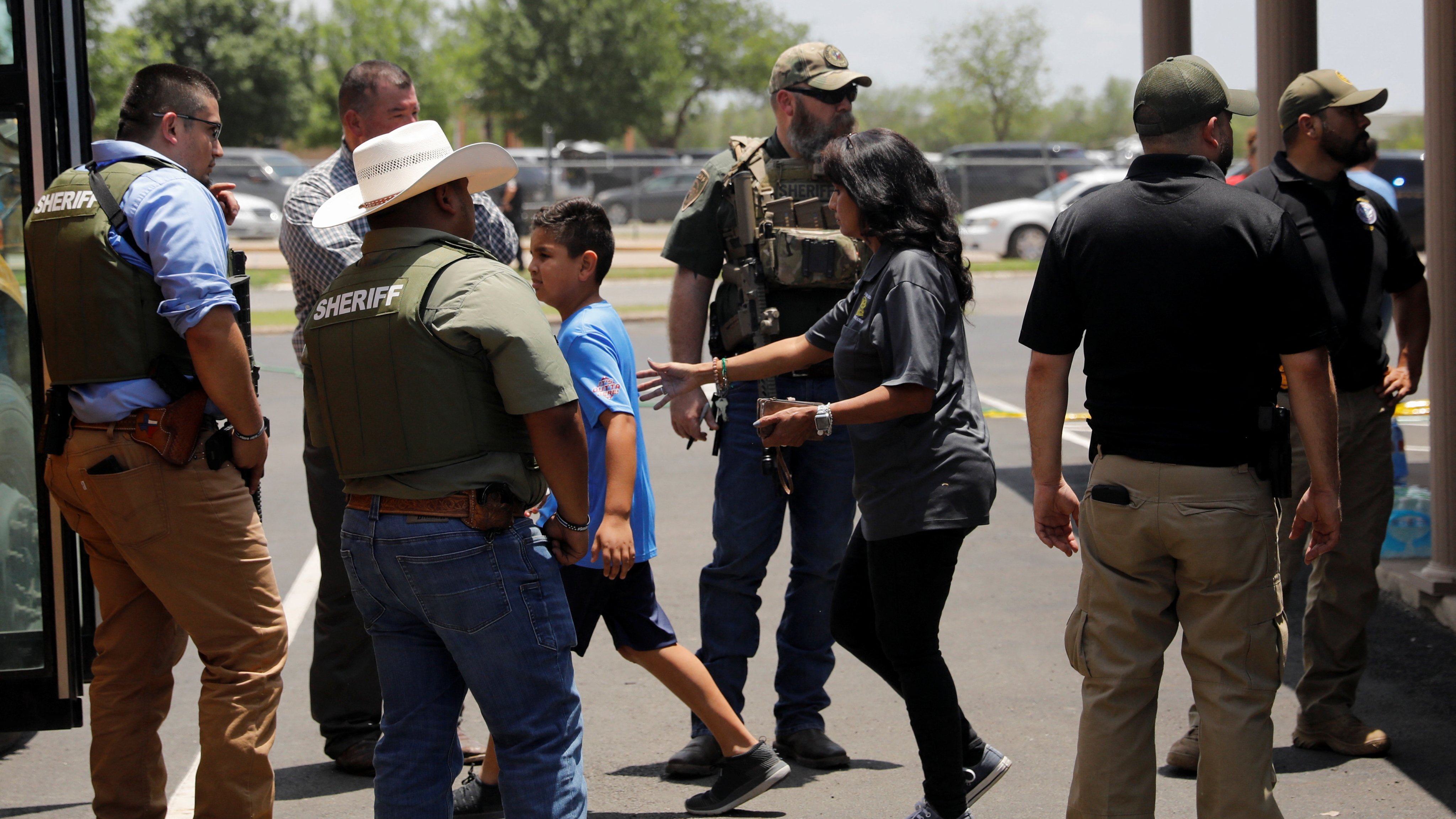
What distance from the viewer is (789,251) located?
4.32m

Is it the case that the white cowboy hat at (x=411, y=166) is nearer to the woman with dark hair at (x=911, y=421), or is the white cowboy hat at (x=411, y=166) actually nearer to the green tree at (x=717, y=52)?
the woman with dark hair at (x=911, y=421)

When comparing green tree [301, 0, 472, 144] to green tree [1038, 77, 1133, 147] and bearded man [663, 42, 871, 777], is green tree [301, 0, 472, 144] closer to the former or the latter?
green tree [1038, 77, 1133, 147]

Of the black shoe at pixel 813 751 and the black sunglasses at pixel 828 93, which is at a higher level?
the black sunglasses at pixel 828 93

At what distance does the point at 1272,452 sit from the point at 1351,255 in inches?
54.6

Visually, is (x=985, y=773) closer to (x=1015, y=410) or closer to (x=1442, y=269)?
(x=1442, y=269)

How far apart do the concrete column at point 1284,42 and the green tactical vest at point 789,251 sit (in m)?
3.00

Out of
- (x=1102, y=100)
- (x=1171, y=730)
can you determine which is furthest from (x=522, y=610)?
(x=1102, y=100)

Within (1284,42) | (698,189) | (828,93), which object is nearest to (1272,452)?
(828,93)

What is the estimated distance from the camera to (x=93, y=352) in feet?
Answer: 11.0

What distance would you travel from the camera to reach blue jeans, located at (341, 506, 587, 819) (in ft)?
9.36

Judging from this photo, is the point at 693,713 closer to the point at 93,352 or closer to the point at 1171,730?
the point at 1171,730

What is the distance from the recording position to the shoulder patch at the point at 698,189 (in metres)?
4.51

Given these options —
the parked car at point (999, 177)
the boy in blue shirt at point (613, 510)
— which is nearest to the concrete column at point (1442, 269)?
the boy in blue shirt at point (613, 510)

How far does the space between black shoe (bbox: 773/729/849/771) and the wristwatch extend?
1.28 meters
